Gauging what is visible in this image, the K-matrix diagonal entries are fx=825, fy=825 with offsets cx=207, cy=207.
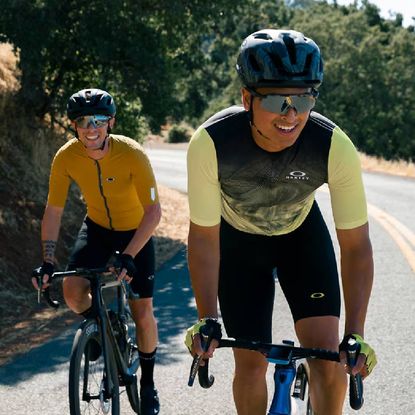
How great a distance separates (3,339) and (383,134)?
166 ft

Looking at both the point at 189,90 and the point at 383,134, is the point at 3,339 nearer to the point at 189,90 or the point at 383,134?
the point at 189,90

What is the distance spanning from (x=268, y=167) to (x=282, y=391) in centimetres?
104

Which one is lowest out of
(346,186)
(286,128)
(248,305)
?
(248,305)

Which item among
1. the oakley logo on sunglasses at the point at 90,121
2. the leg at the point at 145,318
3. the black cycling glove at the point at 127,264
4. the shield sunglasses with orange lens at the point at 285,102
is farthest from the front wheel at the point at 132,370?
the shield sunglasses with orange lens at the point at 285,102

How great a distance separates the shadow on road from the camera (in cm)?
642

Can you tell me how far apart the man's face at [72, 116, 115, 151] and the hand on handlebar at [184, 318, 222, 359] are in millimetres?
2222

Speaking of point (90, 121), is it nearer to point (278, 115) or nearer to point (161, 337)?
point (278, 115)

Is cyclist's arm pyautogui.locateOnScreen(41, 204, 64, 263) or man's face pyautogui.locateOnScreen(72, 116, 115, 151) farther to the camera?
cyclist's arm pyautogui.locateOnScreen(41, 204, 64, 263)

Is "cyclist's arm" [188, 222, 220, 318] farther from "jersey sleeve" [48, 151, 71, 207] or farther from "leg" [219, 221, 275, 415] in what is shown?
"jersey sleeve" [48, 151, 71, 207]

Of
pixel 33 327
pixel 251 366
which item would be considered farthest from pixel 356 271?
pixel 33 327

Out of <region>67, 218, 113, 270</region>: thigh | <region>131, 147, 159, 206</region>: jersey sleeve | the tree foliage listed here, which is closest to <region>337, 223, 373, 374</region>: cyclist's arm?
<region>131, 147, 159, 206</region>: jersey sleeve

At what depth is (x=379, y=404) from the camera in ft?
18.2

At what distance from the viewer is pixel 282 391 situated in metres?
2.97

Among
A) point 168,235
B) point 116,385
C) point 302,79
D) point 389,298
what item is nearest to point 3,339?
point 116,385
